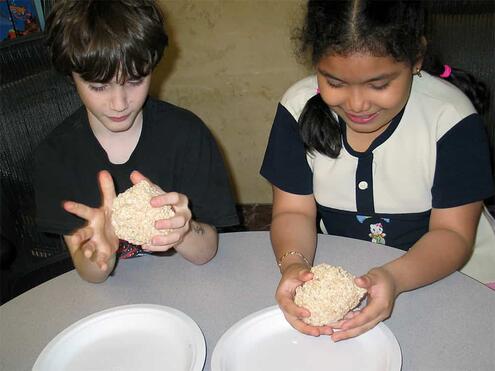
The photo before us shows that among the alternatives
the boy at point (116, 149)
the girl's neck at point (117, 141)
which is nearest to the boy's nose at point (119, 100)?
the boy at point (116, 149)

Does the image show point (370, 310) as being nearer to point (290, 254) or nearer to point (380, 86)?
point (290, 254)

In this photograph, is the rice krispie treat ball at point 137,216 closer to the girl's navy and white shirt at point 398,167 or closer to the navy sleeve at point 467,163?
the girl's navy and white shirt at point 398,167

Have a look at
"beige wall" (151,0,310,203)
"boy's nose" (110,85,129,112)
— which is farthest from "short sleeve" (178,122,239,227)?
"beige wall" (151,0,310,203)

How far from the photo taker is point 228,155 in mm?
2934

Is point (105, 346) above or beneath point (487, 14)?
beneath

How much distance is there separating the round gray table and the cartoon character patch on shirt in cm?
18

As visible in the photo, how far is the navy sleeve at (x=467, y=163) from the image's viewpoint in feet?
4.04

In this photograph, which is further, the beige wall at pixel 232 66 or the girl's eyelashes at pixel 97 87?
the beige wall at pixel 232 66

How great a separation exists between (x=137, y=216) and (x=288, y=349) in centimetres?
38

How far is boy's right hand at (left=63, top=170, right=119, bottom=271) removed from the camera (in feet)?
3.57

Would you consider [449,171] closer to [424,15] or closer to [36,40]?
[424,15]

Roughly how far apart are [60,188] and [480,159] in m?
1.03

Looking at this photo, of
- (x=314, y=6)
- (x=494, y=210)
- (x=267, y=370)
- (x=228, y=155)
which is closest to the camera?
(x=267, y=370)

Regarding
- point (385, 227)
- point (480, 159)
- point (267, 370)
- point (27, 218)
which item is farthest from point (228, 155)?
point (267, 370)
